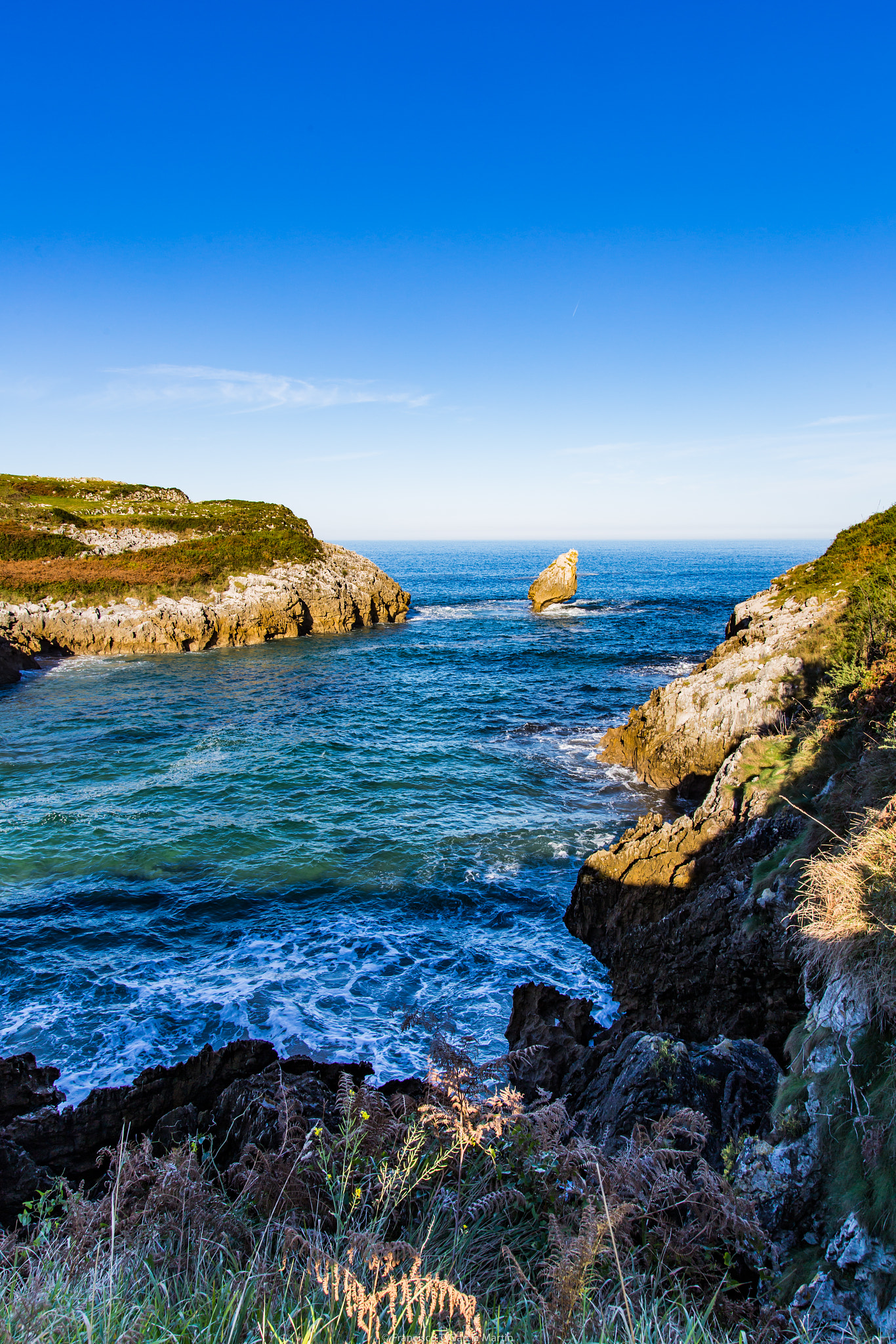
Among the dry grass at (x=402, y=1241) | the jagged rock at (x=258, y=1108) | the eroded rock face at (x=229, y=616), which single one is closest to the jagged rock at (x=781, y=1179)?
the dry grass at (x=402, y=1241)

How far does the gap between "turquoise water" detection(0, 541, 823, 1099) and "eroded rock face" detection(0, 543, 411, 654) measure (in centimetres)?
610

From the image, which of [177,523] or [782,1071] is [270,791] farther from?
[177,523]

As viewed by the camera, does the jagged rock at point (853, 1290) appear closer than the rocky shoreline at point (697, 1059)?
Yes

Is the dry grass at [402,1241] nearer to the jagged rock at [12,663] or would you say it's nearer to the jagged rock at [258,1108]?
the jagged rock at [258,1108]

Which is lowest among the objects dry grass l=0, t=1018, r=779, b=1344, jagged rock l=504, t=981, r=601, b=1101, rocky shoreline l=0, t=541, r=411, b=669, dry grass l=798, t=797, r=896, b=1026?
jagged rock l=504, t=981, r=601, b=1101

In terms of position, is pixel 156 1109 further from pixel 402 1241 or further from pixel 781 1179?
pixel 781 1179

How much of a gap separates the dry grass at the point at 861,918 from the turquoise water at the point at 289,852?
607 cm

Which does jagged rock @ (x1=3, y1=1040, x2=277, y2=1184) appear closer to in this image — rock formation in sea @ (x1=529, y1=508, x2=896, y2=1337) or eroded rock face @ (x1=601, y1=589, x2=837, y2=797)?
rock formation in sea @ (x1=529, y1=508, x2=896, y2=1337)

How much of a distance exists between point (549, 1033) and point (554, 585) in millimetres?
56525

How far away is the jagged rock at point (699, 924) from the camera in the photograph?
7.96 metres

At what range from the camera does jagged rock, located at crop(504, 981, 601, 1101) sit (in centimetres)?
826

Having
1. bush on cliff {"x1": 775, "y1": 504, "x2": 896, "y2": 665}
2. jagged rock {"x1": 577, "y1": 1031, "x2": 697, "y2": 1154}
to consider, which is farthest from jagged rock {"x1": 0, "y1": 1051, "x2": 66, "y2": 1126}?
bush on cliff {"x1": 775, "y1": 504, "x2": 896, "y2": 665}

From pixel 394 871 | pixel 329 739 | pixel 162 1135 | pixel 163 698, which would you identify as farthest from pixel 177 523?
pixel 162 1135

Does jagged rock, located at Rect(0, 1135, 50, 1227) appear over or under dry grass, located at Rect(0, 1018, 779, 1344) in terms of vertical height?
under
